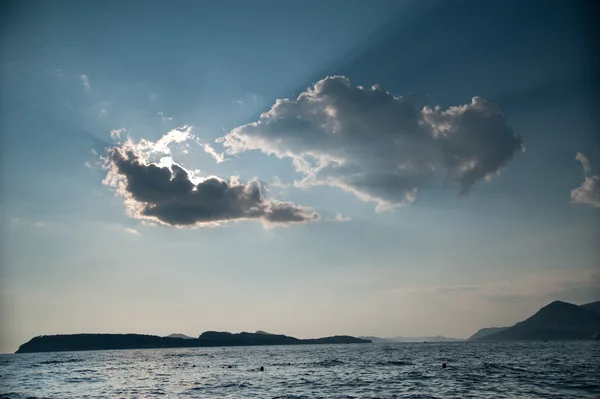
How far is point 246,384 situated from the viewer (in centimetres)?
6631

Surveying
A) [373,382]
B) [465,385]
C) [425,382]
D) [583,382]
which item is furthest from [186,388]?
[583,382]

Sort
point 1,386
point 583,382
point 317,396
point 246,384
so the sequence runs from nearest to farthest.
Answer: point 317,396, point 583,382, point 246,384, point 1,386

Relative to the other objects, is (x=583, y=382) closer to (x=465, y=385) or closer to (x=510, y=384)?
(x=510, y=384)

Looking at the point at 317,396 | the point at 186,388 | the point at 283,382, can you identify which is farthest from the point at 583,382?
the point at 186,388

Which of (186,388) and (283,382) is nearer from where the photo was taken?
(186,388)

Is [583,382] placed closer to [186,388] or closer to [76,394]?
[186,388]

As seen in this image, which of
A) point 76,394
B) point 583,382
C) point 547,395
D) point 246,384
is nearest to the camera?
point 547,395

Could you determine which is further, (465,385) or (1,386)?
(1,386)

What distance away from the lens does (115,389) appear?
206 feet

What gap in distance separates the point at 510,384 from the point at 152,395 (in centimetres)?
4870

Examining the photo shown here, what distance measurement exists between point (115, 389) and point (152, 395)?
12437 millimetres

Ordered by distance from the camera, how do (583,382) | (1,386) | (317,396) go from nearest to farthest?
(317,396) → (583,382) → (1,386)

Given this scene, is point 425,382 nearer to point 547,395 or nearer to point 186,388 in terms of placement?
point 547,395

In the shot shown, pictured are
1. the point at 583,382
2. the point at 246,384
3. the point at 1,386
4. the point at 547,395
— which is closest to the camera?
the point at 547,395
